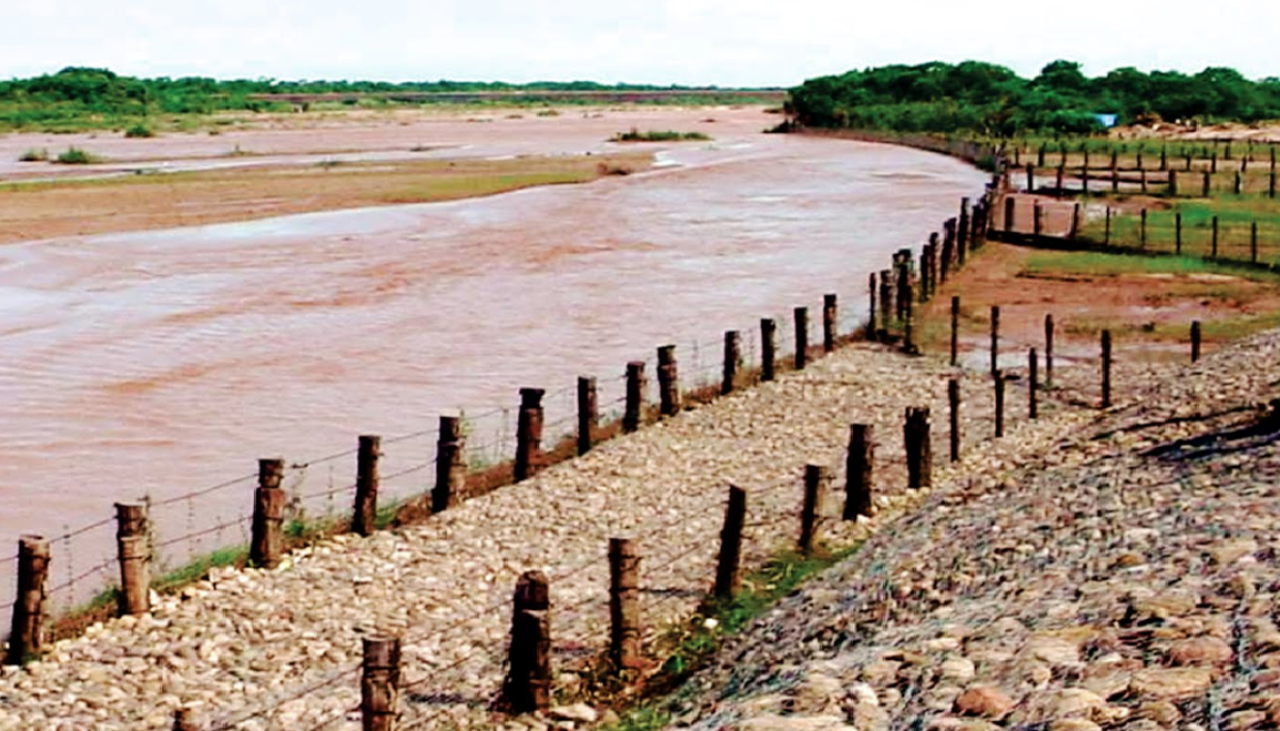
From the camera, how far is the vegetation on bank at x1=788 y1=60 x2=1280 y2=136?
11281cm

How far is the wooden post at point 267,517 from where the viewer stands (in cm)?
1567

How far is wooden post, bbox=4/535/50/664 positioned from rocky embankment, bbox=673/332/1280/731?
17.8 feet

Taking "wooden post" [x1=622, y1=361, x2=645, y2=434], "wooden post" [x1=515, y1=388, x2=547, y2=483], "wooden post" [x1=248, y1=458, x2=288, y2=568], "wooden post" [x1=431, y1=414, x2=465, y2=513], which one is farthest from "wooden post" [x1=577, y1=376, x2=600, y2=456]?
"wooden post" [x1=248, y1=458, x2=288, y2=568]

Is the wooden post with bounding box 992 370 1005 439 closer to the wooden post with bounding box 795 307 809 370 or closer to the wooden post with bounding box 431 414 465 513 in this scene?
the wooden post with bounding box 795 307 809 370

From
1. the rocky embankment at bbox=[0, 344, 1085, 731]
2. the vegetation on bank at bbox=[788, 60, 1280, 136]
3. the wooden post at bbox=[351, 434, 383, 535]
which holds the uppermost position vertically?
the vegetation on bank at bbox=[788, 60, 1280, 136]

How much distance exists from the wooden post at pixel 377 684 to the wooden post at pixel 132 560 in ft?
15.5

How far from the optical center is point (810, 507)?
15.4 metres

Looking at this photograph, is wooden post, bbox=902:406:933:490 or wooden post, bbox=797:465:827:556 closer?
wooden post, bbox=797:465:827:556

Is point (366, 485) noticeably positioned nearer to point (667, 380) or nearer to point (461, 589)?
point (461, 589)

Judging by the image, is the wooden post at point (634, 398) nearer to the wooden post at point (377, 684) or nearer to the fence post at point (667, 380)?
the fence post at point (667, 380)

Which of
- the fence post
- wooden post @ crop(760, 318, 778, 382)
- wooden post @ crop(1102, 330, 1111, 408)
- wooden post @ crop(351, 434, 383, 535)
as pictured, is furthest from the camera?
wooden post @ crop(760, 318, 778, 382)

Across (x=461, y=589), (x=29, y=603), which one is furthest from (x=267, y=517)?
(x=29, y=603)

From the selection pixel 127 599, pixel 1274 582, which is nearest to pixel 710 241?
pixel 127 599

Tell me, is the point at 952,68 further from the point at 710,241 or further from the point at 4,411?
the point at 4,411
